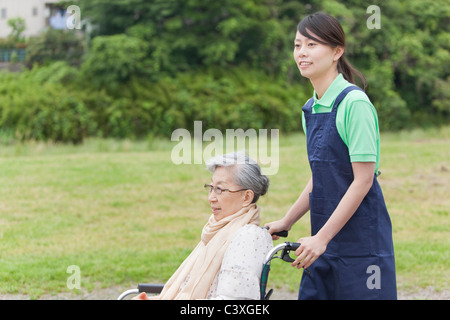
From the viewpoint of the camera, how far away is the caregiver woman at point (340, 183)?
1.92 meters

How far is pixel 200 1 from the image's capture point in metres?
19.1

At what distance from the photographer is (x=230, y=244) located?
2.09 m

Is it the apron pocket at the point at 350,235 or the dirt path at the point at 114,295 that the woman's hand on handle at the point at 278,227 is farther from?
the dirt path at the point at 114,295

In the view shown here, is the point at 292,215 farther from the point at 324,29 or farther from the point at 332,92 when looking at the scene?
the point at 324,29

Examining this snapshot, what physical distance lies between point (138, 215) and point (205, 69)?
12703 millimetres

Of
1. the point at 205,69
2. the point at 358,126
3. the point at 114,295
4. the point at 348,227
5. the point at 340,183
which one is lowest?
the point at 114,295

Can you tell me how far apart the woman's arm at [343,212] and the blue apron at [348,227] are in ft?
0.23

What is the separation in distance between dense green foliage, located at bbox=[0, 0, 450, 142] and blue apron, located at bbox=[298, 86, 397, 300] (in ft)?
47.6

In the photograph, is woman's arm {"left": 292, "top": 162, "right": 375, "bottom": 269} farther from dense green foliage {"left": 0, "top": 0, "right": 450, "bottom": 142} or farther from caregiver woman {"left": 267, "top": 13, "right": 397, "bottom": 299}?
dense green foliage {"left": 0, "top": 0, "right": 450, "bottom": 142}

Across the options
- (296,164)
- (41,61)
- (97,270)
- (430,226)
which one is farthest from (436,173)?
(41,61)

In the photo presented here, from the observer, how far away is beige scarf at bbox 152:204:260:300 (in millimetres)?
2127

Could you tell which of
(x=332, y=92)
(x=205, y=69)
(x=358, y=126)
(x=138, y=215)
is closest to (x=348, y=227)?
(x=358, y=126)

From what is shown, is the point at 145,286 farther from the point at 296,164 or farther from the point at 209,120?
the point at 209,120
